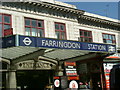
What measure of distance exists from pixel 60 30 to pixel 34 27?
3.34 m

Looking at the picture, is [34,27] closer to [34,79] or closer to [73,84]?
[34,79]

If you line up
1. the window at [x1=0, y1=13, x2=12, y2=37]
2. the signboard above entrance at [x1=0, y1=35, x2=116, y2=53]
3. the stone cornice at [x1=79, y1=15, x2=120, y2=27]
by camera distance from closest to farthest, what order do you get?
1. the signboard above entrance at [x1=0, y1=35, x2=116, y2=53]
2. the window at [x1=0, y1=13, x2=12, y2=37]
3. the stone cornice at [x1=79, y1=15, x2=120, y2=27]

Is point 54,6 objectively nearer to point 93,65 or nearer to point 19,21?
point 19,21

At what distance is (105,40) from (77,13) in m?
6.71

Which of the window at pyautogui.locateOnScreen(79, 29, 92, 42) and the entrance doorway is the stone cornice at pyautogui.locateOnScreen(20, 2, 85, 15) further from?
the entrance doorway

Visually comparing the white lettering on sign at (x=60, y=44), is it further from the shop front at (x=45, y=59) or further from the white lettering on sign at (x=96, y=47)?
the white lettering on sign at (x=96, y=47)

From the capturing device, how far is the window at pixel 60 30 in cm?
2286

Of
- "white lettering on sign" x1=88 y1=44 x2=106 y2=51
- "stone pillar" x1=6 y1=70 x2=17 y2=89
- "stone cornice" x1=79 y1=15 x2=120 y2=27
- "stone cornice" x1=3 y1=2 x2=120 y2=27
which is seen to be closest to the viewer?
"white lettering on sign" x1=88 y1=44 x2=106 y2=51

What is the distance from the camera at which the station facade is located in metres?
16.2

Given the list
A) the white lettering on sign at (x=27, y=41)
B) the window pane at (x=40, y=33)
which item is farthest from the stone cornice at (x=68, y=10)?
the white lettering on sign at (x=27, y=41)

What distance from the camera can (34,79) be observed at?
73.5 feet

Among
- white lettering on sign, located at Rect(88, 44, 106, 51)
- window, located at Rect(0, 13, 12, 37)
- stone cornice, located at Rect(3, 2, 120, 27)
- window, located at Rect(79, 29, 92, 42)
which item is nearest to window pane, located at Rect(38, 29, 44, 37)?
stone cornice, located at Rect(3, 2, 120, 27)

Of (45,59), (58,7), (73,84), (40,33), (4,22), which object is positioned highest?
(58,7)

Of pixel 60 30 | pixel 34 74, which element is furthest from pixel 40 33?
pixel 34 74
